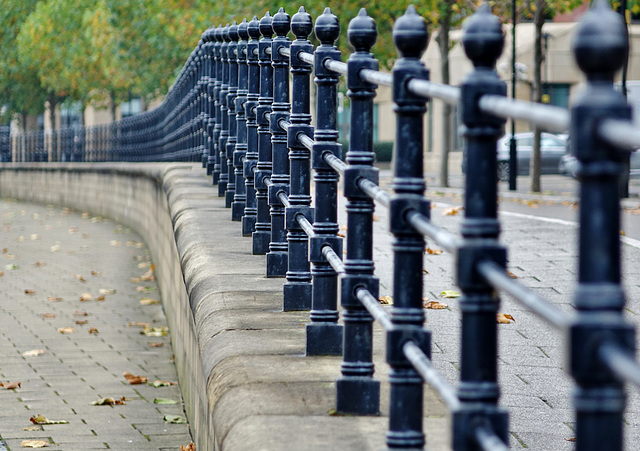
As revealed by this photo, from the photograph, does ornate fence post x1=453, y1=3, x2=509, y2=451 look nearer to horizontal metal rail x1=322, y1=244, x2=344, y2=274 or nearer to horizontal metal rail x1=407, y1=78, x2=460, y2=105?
horizontal metal rail x1=407, y1=78, x2=460, y2=105

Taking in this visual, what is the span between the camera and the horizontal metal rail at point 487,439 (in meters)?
1.99

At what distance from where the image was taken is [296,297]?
487 centimetres

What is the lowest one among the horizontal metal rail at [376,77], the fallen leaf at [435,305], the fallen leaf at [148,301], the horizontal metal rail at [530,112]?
Result: the fallen leaf at [148,301]

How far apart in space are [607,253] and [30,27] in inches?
1945

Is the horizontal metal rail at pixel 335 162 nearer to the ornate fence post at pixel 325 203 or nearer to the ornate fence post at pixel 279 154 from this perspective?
the ornate fence post at pixel 325 203

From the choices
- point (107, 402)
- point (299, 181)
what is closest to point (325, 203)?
point (299, 181)

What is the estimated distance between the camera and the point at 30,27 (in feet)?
160

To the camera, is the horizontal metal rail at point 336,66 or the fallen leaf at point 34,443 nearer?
the horizontal metal rail at point 336,66

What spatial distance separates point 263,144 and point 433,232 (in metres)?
3.95

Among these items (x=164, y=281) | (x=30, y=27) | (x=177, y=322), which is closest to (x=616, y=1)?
(x=164, y=281)

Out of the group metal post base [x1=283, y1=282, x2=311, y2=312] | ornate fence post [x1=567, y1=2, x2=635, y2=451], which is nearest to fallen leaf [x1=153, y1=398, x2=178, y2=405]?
metal post base [x1=283, y1=282, x2=311, y2=312]

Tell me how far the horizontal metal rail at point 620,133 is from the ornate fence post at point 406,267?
1.21m

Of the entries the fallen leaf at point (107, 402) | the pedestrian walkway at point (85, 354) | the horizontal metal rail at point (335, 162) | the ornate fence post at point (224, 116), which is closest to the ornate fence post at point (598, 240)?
the horizontal metal rail at point (335, 162)

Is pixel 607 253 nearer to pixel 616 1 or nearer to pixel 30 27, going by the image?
pixel 616 1
